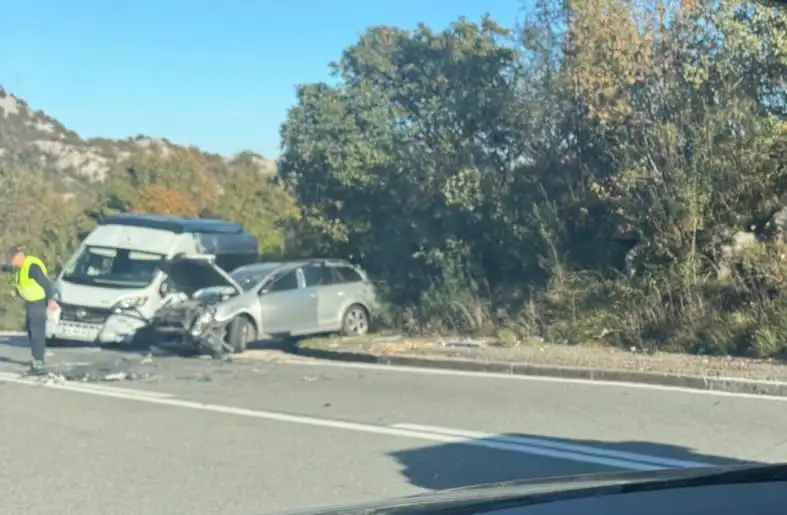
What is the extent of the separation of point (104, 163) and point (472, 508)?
83.7 m

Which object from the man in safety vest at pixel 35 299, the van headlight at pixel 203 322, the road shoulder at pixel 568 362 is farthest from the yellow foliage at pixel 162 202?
the man in safety vest at pixel 35 299

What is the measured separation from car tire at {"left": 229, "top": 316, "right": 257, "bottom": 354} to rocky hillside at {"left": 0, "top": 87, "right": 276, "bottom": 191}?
→ 58.0 m

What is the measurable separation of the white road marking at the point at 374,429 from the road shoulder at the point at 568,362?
12.5 feet

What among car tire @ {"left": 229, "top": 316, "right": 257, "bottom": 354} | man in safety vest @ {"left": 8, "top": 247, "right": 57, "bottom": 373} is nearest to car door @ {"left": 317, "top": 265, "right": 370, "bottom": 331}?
car tire @ {"left": 229, "top": 316, "right": 257, "bottom": 354}

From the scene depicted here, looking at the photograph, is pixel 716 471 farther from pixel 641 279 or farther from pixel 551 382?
pixel 641 279

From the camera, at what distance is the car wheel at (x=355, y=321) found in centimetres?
1866

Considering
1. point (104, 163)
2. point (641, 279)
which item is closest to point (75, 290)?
point (641, 279)

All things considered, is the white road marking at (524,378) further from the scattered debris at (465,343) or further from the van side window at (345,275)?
the van side window at (345,275)

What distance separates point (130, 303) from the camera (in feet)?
59.5

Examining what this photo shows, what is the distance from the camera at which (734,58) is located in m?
15.9

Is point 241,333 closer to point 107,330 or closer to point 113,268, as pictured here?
point 107,330

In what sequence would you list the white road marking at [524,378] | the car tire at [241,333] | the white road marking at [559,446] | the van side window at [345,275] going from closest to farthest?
the white road marking at [559,446]
the white road marking at [524,378]
the car tire at [241,333]
the van side window at [345,275]

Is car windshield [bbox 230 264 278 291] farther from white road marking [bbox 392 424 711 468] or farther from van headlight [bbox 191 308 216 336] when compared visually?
white road marking [bbox 392 424 711 468]

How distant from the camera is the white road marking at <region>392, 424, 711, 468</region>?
310 inches
